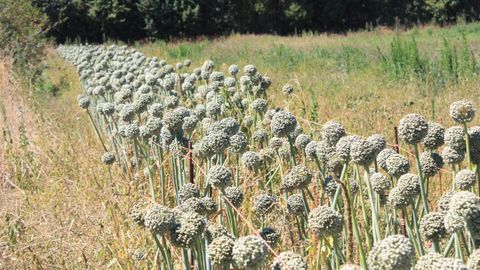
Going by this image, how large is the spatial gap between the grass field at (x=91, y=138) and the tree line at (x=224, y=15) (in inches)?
567

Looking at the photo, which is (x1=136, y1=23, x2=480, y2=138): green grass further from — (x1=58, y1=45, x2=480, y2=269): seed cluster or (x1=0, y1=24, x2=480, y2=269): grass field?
(x1=58, y1=45, x2=480, y2=269): seed cluster

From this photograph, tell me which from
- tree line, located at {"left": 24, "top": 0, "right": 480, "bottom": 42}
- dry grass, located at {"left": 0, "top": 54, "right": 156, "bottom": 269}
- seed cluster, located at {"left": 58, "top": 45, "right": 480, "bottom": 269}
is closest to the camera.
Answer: seed cluster, located at {"left": 58, "top": 45, "right": 480, "bottom": 269}

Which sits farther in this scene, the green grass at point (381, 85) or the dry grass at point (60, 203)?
the green grass at point (381, 85)

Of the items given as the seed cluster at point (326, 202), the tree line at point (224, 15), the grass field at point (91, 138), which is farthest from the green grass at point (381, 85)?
the tree line at point (224, 15)

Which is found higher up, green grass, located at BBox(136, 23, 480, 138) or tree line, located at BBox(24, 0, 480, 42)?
tree line, located at BBox(24, 0, 480, 42)

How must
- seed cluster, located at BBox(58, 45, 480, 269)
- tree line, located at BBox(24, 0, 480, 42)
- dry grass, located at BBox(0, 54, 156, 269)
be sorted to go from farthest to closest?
1. tree line, located at BBox(24, 0, 480, 42)
2. dry grass, located at BBox(0, 54, 156, 269)
3. seed cluster, located at BBox(58, 45, 480, 269)

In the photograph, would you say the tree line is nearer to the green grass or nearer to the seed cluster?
the green grass

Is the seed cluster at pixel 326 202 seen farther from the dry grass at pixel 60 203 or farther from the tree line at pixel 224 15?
the tree line at pixel 224 15

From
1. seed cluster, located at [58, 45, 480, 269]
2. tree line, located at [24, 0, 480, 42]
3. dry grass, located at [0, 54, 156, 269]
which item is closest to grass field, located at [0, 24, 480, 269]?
dry grass, located at [0, 54, 156, 269]

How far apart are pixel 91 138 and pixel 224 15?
2184 cm

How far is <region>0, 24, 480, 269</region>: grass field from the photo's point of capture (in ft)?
7.33

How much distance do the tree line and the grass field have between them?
14.4 metres

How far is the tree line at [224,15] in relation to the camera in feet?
74.4

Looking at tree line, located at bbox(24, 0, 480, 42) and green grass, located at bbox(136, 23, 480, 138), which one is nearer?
green grass, located at bbox(136, 23, 480, 138)
